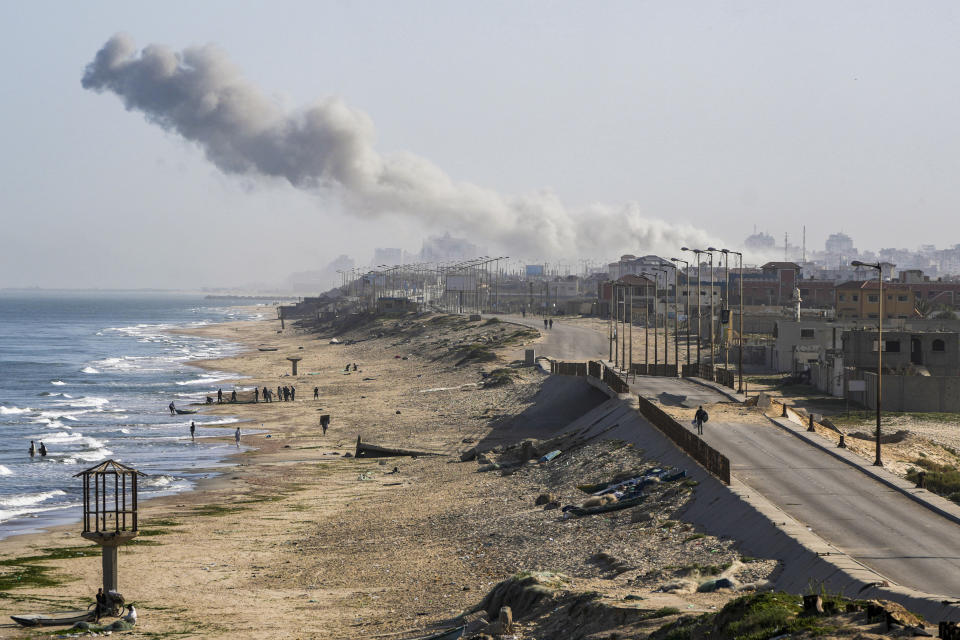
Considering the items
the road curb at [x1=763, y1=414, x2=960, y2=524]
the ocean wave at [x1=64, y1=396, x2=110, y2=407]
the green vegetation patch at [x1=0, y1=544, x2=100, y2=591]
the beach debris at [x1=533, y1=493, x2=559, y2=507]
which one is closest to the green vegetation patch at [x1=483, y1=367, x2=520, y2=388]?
the ocean wave at [x1=64, y1=396, x2=110, y2=407]

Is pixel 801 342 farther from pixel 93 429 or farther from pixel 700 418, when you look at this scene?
pixel 93 429

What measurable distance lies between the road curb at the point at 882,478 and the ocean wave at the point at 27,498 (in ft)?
127

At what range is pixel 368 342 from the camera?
177 meters

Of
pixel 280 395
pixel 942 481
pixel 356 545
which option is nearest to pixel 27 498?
pixel 356 545

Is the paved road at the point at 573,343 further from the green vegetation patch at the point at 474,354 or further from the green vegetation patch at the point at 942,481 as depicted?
the green vegetation patch at the point at 942,481

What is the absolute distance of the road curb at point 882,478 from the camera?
32625mm

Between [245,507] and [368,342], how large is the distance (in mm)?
123993

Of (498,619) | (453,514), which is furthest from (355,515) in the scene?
(498,619)

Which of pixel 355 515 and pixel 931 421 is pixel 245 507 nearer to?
pixel 355 515

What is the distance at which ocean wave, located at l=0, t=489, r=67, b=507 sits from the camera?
57.1 meters

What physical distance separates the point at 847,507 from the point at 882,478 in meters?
5.03

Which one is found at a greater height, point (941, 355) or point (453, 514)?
point (941, 355)

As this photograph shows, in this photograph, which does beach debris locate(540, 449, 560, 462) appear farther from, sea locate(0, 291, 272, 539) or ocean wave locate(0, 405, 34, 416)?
ocean wave locate(0, 405, 34, 416)

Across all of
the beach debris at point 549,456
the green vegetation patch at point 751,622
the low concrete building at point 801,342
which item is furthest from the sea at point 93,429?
the low concrete building at point 801,342
